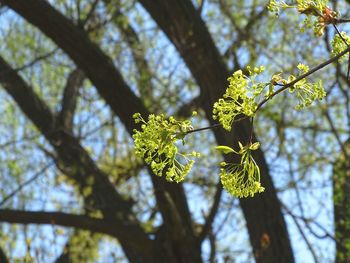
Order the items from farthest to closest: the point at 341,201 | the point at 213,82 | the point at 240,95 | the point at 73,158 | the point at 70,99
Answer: the point at 70,99 → the point at 341,201 → the point at 73,158 → the point at 213,82 → the point at 240,95

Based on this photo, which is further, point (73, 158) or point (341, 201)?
point (341, 201)

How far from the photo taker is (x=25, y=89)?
6.70 m

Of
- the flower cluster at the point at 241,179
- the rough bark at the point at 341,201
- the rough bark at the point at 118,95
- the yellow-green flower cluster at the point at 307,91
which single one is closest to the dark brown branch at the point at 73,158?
the rough bark at the point at 118,95

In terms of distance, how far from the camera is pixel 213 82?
5418 millimetres

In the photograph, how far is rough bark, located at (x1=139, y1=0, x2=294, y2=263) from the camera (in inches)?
212

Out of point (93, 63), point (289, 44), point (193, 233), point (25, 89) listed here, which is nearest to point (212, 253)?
point (193, 233)

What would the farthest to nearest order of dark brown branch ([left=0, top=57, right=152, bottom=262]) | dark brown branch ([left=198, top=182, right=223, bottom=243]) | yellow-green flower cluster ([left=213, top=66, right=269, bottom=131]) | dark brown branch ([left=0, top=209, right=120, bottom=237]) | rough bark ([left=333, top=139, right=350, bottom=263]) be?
rough bark ([left=333, top=139, right=350, bottom=263]), dark brown branch ([left=0, top=57, right=152, bottom=262]), dark brown branch ([left=0, top=209, right=120, bottom=237]), dark brown branch ([left=198, top=182, right=223, bottom=243]), yellow-green flower cluster ([left=213, top=66, right=269, bottom=131])

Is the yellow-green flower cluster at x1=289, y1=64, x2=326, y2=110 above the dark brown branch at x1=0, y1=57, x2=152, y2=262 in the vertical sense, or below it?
below

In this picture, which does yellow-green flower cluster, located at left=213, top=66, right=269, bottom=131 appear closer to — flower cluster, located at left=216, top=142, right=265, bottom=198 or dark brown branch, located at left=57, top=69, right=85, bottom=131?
flower cluster, located at left=216, top=142, right=265, bottom=198

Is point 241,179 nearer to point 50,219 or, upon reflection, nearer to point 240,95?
point 240,95

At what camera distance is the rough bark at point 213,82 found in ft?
17.7

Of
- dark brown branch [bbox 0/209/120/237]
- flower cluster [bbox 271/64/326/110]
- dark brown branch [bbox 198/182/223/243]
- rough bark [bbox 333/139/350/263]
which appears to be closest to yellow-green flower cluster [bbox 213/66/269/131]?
flower cluster [bbox 271/64/326/110]

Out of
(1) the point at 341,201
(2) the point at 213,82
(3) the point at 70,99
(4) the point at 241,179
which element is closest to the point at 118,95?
(2) the point at 213,82

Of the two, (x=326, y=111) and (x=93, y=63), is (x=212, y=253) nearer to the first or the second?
(x=93, y=63)
